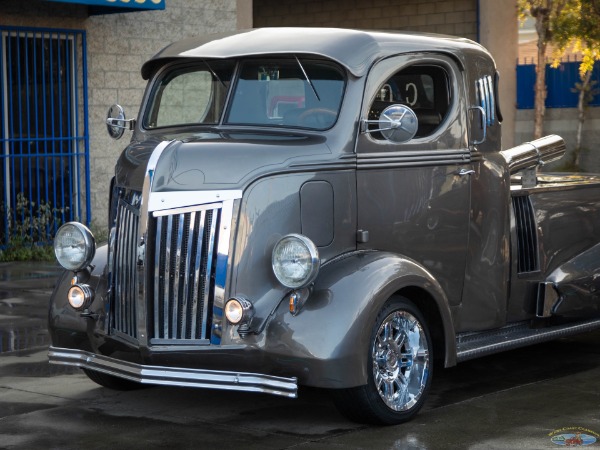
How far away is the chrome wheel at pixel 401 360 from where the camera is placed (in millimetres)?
6121

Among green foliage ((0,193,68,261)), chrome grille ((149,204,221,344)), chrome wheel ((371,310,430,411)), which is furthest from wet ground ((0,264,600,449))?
green foliage ((0,193,68,261))

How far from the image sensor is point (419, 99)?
694 centimetres

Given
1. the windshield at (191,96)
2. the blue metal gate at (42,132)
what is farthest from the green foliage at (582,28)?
the windshield at (191,96)

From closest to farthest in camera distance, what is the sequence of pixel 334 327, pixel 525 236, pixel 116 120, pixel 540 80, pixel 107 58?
pixel 334 327 → pixel 116 120 → pixel 525 236 → pixel 107 58 → pixel 540 80

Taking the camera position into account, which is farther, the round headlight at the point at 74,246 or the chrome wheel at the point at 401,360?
the round headlight at the point at 74,246

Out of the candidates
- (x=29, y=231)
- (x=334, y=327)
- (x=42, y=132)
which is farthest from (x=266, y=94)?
(x=42, y=132)

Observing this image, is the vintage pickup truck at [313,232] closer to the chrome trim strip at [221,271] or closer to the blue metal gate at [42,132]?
the chrome trim strip at [221,271]

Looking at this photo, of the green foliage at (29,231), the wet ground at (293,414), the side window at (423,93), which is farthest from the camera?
the green foliage at (29,231)

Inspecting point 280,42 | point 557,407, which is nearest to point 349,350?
point 557,407

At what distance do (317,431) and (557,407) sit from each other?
1.48 m

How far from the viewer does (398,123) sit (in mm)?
6230

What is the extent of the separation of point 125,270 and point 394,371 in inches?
61.6

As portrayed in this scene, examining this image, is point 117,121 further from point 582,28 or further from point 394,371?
point 582,28

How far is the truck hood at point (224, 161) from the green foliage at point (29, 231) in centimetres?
785
